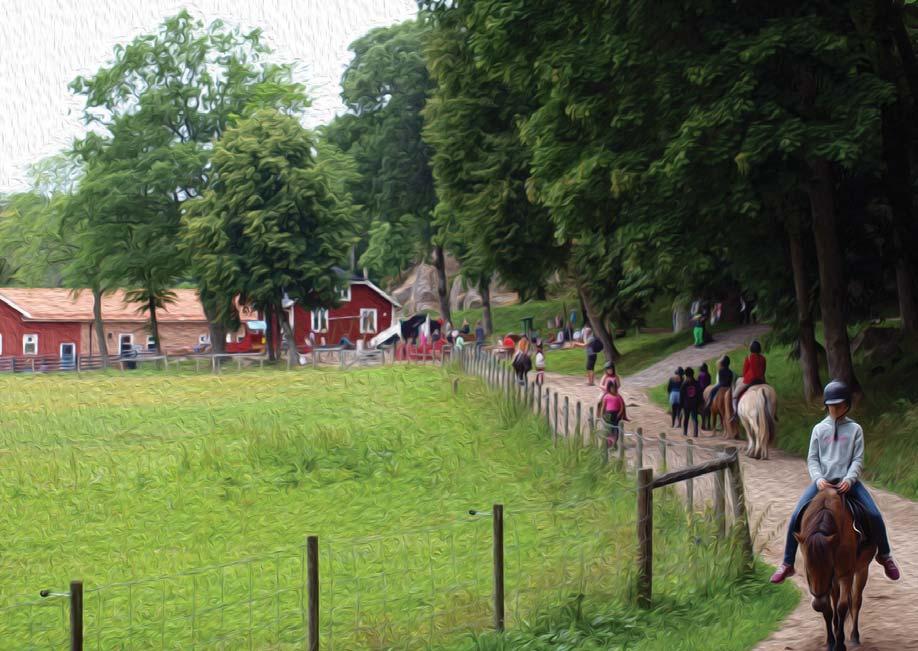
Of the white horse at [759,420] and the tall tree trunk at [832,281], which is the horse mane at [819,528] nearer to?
the white horse at [759,420]

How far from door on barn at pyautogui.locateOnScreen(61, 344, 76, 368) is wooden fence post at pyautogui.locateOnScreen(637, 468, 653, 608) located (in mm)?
63442

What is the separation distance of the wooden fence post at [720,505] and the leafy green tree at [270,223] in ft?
147

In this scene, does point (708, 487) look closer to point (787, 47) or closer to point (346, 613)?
point (346, 613)

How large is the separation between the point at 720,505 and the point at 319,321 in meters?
67.4

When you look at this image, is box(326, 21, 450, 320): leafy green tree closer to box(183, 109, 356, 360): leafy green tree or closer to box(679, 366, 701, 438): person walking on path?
box(183, 109, 356, 360): leafy green tree

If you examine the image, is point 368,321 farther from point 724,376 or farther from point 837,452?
point 837,452

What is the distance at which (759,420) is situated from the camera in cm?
2266

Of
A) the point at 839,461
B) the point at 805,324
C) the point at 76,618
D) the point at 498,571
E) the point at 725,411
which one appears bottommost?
the point at 498,571

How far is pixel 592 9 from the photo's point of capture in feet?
77.2

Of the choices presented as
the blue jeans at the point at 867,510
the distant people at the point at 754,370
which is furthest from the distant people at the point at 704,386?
the blue jeans at the point at 867,510

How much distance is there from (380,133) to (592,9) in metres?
46.8

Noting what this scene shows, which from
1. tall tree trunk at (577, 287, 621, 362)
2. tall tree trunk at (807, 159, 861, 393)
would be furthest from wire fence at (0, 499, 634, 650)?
tall tree trunk at (577, 287, 621, 362)

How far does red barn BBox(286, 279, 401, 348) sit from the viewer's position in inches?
3108

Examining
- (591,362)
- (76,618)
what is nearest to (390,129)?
(591,362)
